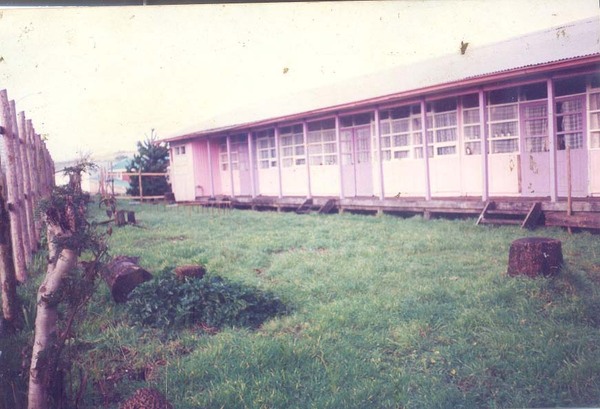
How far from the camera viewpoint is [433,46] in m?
4.39

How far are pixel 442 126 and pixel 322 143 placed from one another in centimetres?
375

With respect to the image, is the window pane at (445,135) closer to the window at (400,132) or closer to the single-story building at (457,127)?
the single-story building at (457,127)

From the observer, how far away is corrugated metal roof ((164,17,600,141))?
16.4 feet

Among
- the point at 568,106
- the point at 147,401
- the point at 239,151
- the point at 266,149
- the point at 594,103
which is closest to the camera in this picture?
the point at 147,401

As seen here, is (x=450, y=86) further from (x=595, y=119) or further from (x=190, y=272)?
(x=190, y=272)

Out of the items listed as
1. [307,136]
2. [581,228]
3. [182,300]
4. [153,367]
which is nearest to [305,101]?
[307,136]

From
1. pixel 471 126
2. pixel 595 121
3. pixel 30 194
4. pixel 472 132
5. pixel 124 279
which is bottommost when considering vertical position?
pixel 124 279

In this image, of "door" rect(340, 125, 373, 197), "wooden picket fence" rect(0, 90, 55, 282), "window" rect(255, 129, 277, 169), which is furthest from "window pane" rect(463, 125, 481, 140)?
"wooden picket fence" rect(0, 90, 55, 282)

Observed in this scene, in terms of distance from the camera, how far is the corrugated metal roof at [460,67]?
5.00m

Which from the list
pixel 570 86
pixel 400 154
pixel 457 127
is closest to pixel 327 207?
pixel 400 154

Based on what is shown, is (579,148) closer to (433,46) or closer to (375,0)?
(433,46)

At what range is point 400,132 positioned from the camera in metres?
10.5

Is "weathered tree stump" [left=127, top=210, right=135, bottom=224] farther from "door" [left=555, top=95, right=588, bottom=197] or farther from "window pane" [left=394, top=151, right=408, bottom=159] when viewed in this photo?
"door" [left=555, top=95, right=588, bottom=197]

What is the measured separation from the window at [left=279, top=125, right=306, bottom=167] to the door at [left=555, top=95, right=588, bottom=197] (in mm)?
6932
